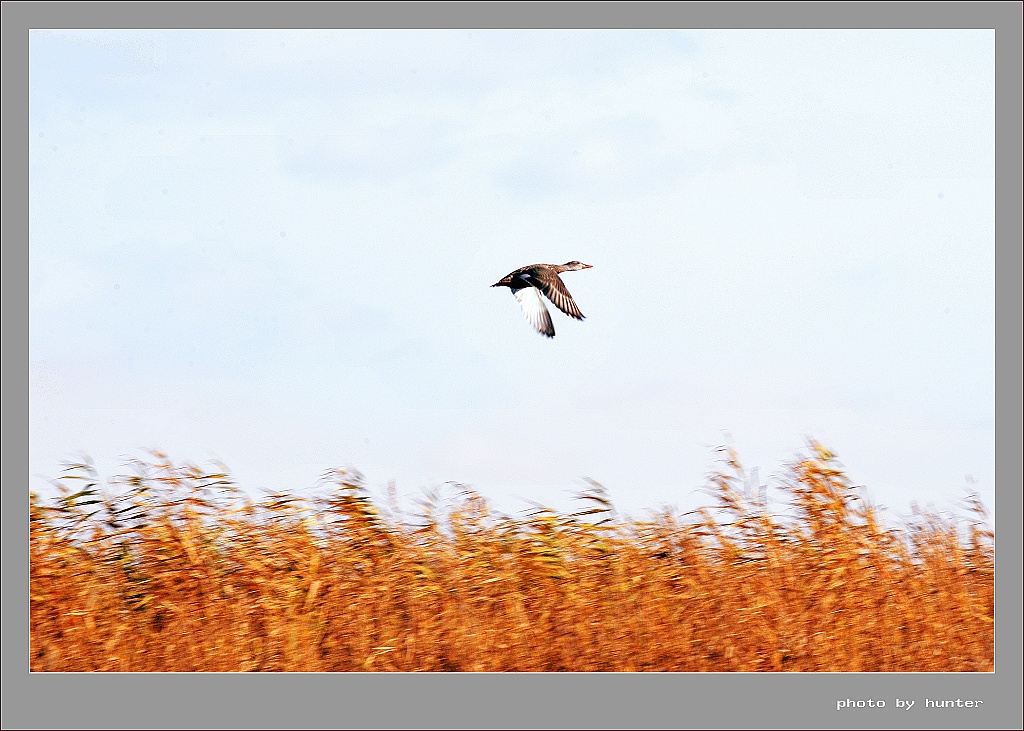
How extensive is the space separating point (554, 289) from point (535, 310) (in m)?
0.23

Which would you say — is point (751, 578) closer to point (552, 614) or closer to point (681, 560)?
point (681, 560)

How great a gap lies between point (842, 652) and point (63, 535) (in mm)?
4007

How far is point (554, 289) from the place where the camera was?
28.3ft

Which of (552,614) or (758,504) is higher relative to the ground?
(758,504)

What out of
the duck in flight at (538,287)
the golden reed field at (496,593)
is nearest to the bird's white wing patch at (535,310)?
the duck in flight at (538,287)

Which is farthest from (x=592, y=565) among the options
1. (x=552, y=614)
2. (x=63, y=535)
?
(x=63, y=535)

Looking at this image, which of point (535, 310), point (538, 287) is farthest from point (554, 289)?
point (535, 310)

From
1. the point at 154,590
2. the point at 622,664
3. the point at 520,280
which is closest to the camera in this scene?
the point at 622,664

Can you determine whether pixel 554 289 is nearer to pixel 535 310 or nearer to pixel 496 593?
pixel 535 310

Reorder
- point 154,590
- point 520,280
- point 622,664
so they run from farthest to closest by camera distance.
Answer: 1. point 520,280
2. point 154,590
3. point 622,664

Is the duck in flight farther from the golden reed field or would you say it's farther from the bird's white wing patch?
the golden reed field

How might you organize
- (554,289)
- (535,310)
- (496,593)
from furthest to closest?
(554,289) < (535,310) < (496,593)

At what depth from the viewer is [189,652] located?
571cm

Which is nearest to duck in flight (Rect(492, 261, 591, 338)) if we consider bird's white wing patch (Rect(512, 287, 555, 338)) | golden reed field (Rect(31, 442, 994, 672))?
bird's white wing patch (Rect(512, 287, 555, 338))
